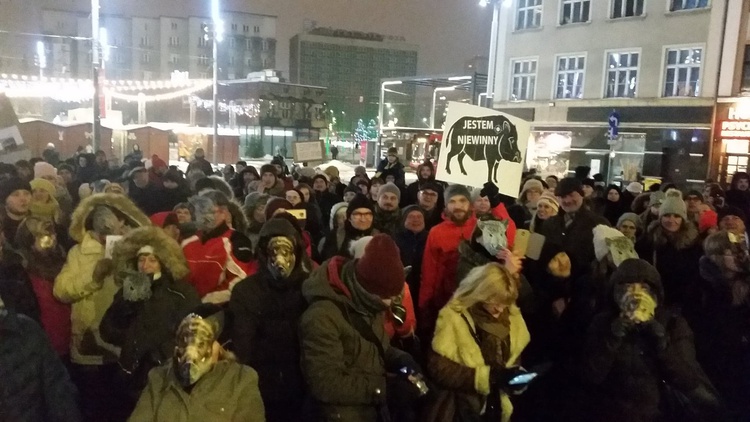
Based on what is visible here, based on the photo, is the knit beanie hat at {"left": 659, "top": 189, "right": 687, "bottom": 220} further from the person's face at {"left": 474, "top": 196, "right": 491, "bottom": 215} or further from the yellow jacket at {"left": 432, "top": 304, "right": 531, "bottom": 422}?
the yellow jacket at {"left": 432, "top": 304, "right": 531, "bottom": 422}

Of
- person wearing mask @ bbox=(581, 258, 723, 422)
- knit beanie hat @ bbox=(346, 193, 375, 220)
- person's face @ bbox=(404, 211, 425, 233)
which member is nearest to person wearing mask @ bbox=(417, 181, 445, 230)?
person's face @ bbox=(404, 211, 425, 233)

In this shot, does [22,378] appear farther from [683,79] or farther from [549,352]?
[683,79]

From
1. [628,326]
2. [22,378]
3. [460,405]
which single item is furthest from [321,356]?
[628,326]

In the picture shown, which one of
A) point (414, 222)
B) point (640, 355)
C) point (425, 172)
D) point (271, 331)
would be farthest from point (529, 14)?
point (271, 331)

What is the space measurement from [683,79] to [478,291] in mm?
23202

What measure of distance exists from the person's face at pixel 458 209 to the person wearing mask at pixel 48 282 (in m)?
2.91

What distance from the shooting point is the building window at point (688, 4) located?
22.3 metres

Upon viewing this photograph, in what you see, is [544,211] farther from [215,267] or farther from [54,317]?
[54,317]

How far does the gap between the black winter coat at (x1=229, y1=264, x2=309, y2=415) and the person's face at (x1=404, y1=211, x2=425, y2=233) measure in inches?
97.9

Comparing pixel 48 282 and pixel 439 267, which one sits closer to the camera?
pixel 48 282

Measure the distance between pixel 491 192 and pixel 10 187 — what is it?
14.3 ft

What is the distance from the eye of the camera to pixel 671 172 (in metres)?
22.9

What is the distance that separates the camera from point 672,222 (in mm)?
5637

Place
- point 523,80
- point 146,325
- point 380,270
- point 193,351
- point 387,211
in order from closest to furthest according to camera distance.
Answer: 1. point 193,351
2. point 380,270
3. point 146,325
4. point 387,211
5. point 523,80
